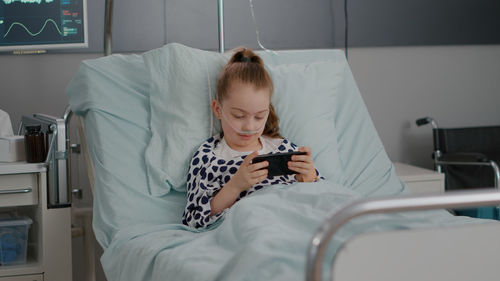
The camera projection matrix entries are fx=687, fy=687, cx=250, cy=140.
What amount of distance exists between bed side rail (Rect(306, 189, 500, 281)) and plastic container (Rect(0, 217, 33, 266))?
146 cm

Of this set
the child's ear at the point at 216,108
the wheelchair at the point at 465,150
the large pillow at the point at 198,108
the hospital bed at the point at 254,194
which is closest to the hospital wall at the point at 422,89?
the wheelchair at the point at 465,150

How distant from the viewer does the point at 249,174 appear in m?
1.79

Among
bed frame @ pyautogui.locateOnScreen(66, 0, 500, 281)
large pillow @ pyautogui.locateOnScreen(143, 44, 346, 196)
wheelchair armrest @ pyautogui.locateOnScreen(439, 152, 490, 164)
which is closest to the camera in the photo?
bed frame @ pyautogui.locateOnScreen(66, 0, 500, 281)

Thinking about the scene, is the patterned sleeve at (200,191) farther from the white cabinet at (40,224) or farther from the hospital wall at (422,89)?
the hospital wall at (422,89)

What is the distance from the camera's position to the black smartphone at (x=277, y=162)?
1810mm

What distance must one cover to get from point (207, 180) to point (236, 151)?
0.14m

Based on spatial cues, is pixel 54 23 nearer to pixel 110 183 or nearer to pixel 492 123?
pixel 110 183

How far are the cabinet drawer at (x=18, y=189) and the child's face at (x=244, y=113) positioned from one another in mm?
653

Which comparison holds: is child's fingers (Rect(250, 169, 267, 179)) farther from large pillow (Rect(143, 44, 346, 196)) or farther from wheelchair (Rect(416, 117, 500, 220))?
wheelchair (Rect(416, 117, 500, 220))

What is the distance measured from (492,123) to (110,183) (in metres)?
2.39

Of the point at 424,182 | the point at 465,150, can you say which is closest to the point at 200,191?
the point at 424,182

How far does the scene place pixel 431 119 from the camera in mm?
3268

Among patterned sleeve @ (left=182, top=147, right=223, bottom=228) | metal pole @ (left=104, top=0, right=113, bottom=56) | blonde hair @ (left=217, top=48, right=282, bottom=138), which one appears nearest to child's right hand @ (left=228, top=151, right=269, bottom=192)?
patterned sleeve @ (left=182, top=147, right=223, bottom=228)

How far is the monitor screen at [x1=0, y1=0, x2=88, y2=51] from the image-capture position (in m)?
2.54
